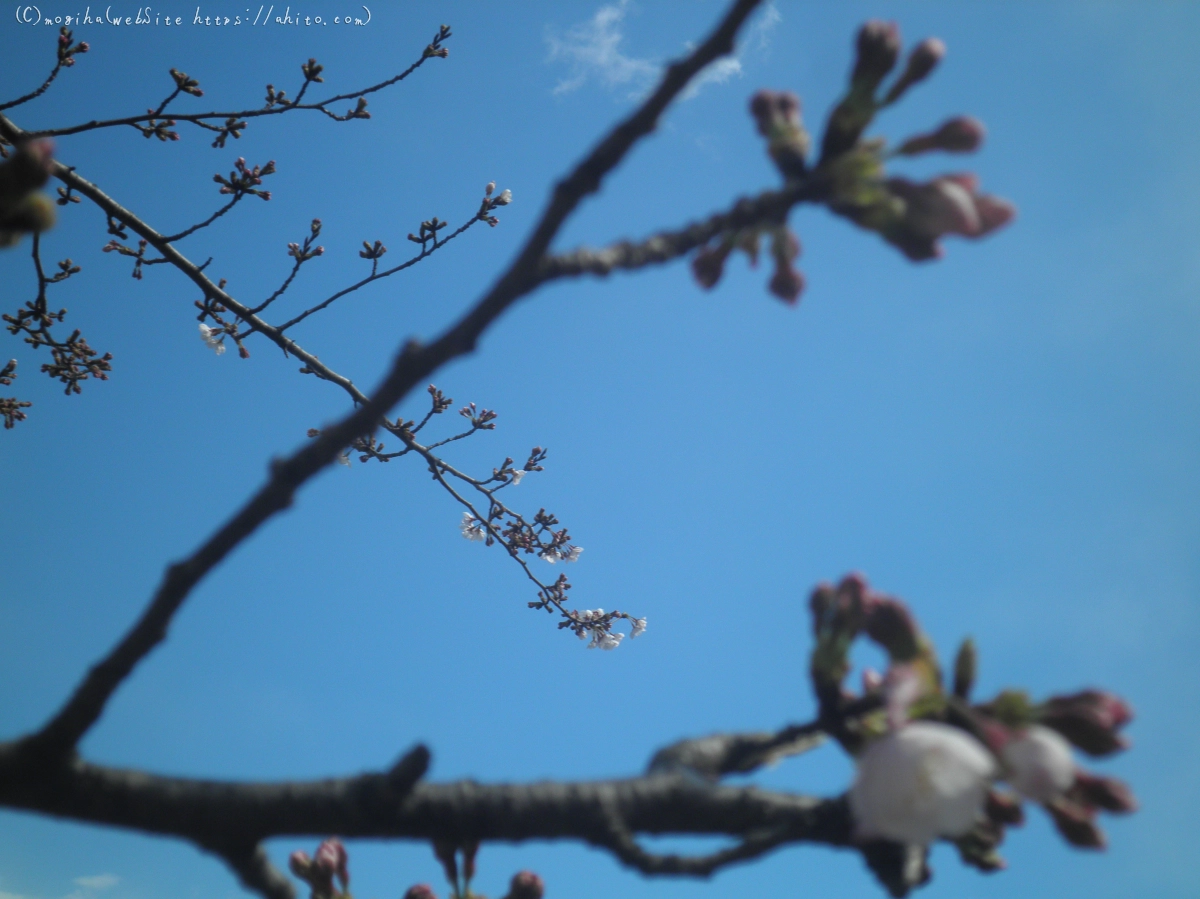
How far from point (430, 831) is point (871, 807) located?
738 mm

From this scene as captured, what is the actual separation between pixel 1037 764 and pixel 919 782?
19 cm

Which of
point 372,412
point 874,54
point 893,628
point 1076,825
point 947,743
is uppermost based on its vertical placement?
point 874,54

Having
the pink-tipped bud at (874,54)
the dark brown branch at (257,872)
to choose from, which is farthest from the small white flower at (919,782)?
the pink-tipped bud at (874,54)

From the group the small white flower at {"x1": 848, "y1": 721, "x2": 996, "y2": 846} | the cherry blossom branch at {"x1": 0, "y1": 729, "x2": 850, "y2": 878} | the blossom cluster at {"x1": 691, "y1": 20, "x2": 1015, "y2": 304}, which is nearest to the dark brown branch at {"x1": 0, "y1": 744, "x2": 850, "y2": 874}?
the cherry blossom branch at {"x1": 0, "y1": 729, "x2": 850, "y2": 878}

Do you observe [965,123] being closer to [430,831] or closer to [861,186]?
[861,186]

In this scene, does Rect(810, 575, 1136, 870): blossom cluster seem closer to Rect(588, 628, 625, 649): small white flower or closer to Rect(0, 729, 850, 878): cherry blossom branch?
Rect(0, 729, 850, 878): cherry blossom branch

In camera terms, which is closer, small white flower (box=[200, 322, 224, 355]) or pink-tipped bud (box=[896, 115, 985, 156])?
pink-tipped bud (box=[896, 115, 985, 156])

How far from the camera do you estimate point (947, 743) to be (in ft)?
3.82

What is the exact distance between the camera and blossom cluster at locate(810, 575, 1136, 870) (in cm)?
116

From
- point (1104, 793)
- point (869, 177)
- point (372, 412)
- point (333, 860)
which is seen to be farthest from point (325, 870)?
point (869, 177)

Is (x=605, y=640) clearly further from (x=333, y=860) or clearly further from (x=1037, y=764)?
(x=1037, y=764)

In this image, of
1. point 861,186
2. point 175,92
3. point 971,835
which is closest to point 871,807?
point 971,835

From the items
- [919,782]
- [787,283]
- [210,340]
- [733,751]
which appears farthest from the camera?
[210,340]

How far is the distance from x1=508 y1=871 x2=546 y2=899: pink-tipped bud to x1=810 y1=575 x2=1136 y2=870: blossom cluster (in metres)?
1.06
